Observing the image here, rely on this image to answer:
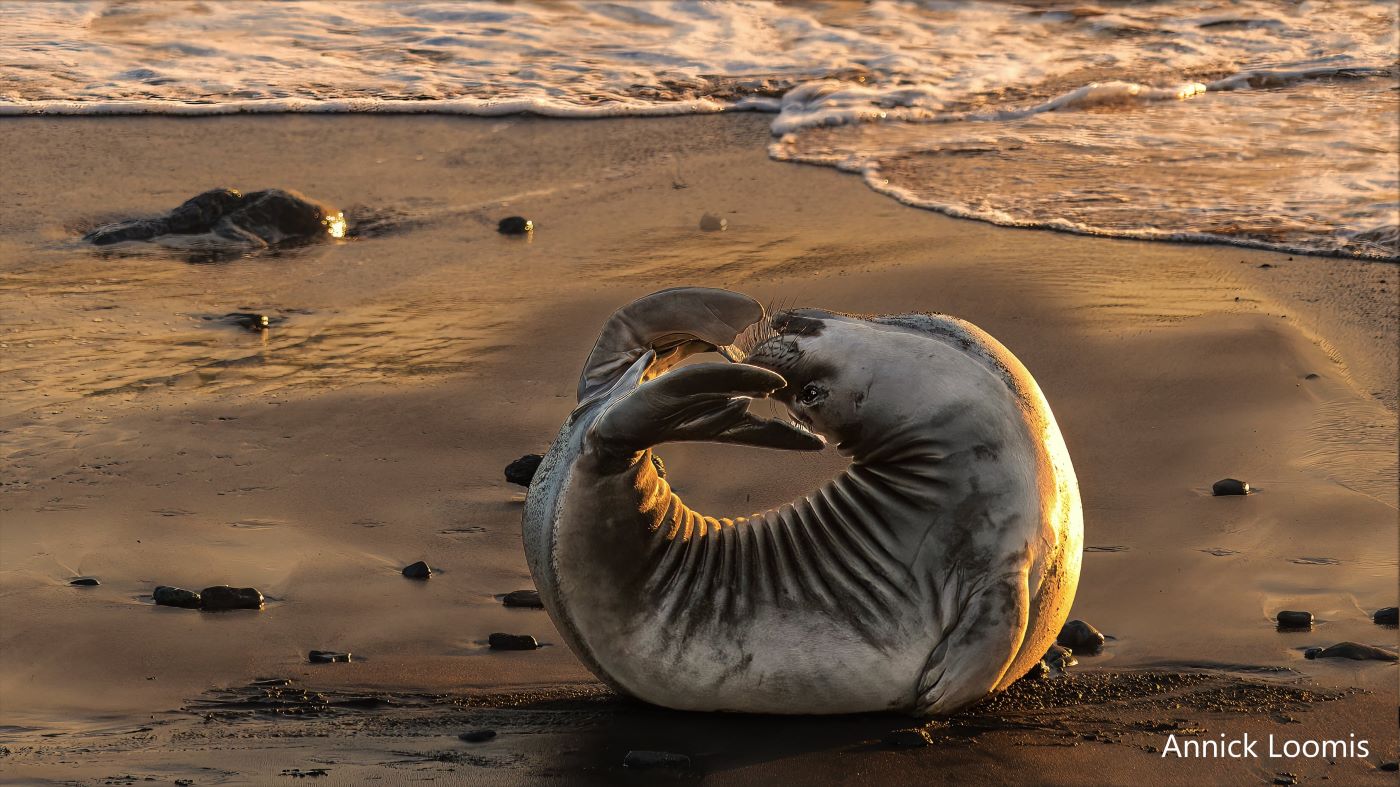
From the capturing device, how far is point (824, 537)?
4.23 meters

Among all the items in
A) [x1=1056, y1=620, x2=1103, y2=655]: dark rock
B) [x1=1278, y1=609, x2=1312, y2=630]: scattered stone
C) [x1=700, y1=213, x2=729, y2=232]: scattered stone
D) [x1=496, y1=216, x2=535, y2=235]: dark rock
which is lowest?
[x1=1056, y1=620, x2=1103, y2=655]: dark rock

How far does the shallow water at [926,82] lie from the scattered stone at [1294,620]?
471cm

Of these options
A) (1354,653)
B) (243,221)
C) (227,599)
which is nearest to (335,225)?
(243,221)

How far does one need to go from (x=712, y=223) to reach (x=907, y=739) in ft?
19.5

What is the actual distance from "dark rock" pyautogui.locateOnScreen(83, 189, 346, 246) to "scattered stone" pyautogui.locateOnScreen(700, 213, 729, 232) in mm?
2136

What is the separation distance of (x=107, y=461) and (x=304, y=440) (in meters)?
0.74

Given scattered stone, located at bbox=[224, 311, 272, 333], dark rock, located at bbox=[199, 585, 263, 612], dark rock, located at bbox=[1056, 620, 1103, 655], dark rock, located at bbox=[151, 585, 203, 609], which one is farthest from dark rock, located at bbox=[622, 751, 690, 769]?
scattered stone, located at bbox=[224, 311, 272, 333]

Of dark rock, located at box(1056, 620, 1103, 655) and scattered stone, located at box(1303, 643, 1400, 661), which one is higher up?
scattered stone, located at box(1303, 643, 1400, 661)

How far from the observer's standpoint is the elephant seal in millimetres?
3912

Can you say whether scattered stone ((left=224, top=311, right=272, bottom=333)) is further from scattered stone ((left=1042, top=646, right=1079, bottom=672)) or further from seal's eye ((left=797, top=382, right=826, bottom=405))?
scattered stone ((left=1042, top=646, right=1079, bottom=672))

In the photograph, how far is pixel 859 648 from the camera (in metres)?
4.03

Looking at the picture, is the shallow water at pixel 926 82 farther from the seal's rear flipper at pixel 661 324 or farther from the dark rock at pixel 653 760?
the dark rock at pixel 653 760

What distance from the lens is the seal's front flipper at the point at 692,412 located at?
3.73 metres

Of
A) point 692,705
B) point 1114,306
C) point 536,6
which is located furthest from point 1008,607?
point 536,6
